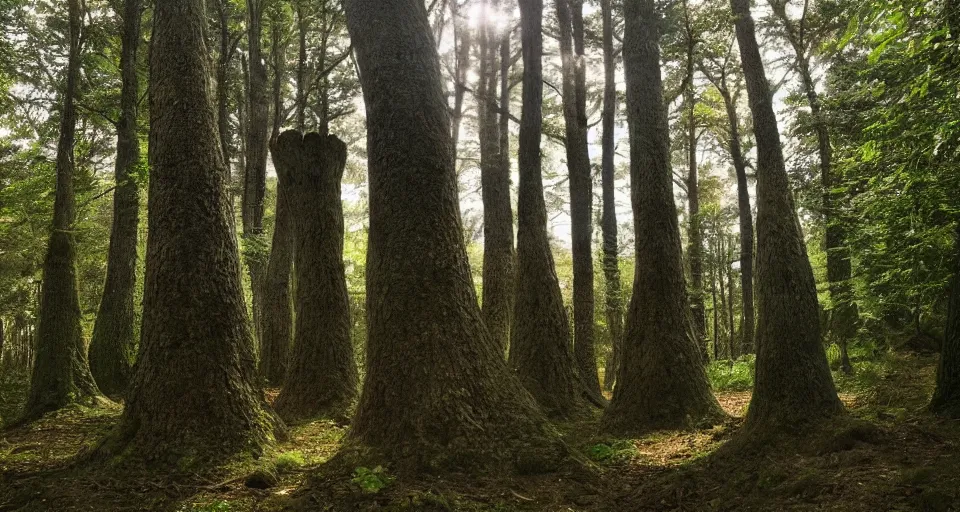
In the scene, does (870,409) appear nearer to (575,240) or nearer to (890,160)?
(890,160)

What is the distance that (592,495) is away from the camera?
4910 millimetres

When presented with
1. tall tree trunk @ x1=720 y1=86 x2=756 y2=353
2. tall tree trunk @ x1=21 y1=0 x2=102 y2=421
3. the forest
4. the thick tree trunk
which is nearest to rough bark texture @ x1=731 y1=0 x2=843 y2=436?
the forest

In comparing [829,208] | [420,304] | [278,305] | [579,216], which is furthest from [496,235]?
[420,304]

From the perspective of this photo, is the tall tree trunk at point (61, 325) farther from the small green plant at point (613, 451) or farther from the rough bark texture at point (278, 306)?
the small green plant at point (613, 451)

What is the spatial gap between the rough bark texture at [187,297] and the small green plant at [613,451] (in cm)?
372

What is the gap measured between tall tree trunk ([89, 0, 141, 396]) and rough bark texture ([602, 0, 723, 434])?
930 centimetres

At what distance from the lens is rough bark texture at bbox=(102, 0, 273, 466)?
5566 mm

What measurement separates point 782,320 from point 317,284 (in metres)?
6.46

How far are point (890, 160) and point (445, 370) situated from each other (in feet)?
18.2

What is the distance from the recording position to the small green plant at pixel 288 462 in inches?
222

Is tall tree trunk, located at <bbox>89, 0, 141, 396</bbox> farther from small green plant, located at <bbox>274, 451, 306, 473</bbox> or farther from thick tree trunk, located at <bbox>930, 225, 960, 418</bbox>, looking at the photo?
thick tree trunk, located at <bbox>930, 225, 960, 418</bbox>

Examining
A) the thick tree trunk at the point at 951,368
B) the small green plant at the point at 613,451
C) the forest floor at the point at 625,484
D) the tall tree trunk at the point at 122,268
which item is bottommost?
the small green plant at the point at 613,451

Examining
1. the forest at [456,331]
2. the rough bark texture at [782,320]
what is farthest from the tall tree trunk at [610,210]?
the rough bark texture at [782,320]

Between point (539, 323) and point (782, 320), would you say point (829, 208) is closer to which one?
point (782, 320)
